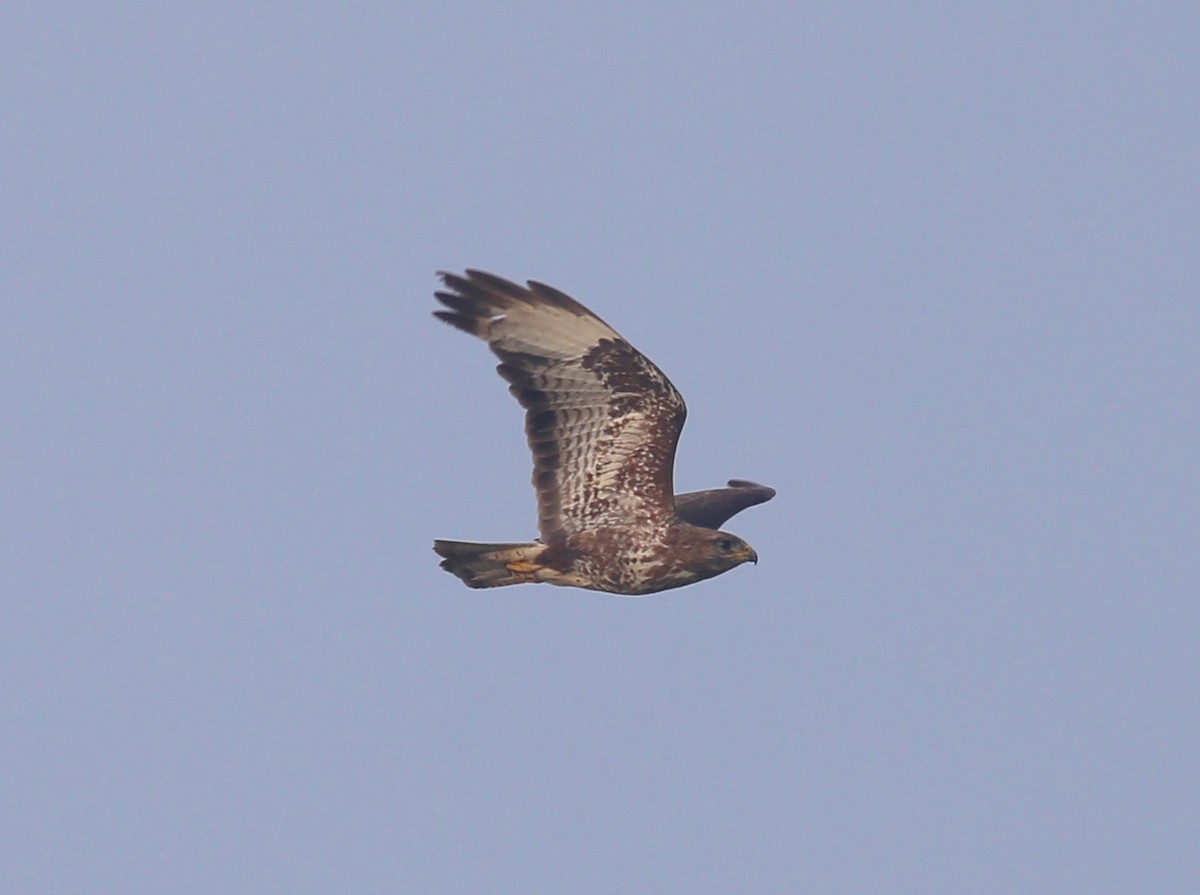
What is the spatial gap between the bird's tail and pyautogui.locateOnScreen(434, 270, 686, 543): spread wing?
250 mm

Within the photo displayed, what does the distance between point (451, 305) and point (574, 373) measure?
108 centimetres

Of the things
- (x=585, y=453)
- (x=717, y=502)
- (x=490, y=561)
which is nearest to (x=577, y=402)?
(x=585, y=453)

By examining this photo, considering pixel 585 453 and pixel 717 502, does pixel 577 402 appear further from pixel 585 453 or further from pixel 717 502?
pixel 717 502

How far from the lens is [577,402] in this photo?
17297 mm

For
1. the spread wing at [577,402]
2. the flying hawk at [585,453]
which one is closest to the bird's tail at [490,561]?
the flying hawk at [585,453]

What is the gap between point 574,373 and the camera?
1714cm

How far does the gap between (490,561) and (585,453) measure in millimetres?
1234

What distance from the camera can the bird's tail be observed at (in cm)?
1780

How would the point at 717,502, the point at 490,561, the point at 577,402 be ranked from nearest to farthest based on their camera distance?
the point at 577,402
the point at 490,561
the point at 717,502

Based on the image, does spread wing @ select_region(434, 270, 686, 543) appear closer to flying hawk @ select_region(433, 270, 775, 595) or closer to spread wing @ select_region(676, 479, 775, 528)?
flying hawk @ select_region(433, 270, 775, 595)

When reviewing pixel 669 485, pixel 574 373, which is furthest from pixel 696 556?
pixel 574 373

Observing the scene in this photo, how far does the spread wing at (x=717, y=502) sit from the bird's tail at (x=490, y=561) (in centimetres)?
240

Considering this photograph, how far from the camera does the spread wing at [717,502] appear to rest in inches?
790

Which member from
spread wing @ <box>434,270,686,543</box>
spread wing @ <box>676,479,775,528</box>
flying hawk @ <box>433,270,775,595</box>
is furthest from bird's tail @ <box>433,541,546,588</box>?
spread wing @ <box>676,479,775,528</box>
